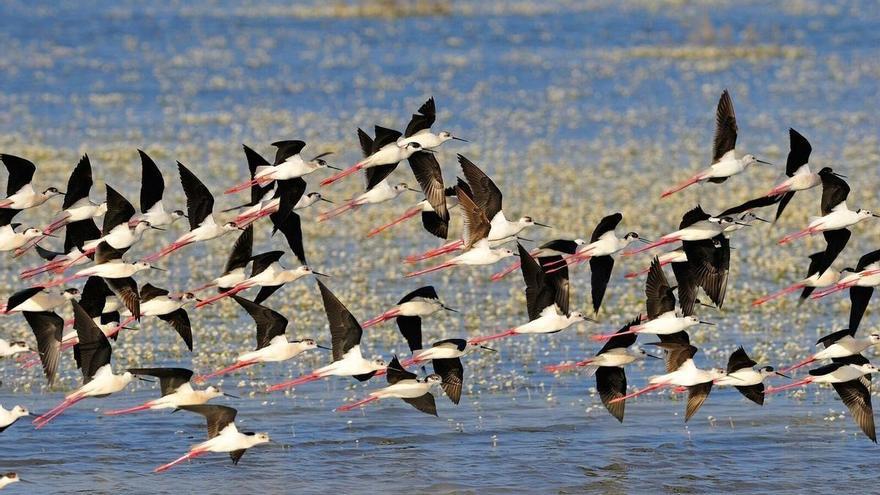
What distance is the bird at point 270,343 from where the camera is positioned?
41.2 feet

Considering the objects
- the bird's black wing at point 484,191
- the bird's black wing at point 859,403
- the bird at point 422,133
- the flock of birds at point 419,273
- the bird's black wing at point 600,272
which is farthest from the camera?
the bird's black wing at point 600,272

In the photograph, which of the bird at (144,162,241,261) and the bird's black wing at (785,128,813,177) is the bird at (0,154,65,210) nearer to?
the bird at (144,162,241,261)

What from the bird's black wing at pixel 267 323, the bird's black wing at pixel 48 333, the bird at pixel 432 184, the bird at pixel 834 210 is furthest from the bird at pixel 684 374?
the bird's black wing at pixel 48 333

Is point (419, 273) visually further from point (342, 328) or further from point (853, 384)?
point (853, 384)

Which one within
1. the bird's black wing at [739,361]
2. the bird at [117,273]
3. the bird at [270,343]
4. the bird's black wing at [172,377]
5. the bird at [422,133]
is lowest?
the bird's black wing at [739,361]

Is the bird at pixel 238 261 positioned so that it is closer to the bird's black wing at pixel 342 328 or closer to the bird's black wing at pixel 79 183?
the bird's black wing at pixel 342 328

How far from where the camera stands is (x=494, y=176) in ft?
86.5

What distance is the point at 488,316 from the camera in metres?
17.5

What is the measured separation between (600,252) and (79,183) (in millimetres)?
4395

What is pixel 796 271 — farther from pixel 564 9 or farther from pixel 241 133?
pixel 564 9

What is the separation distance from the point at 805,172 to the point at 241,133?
20077mm

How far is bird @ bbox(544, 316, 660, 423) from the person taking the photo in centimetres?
1308

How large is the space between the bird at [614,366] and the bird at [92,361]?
3.66m

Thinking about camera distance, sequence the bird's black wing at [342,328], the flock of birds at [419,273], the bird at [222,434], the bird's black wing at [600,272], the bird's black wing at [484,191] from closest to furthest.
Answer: the bird at [222,434] → the bird's black wing at [342,328] → the flock of birds at [419,273] → the bird's black wing at [484,191] → the bird's black wing at [600,272]
